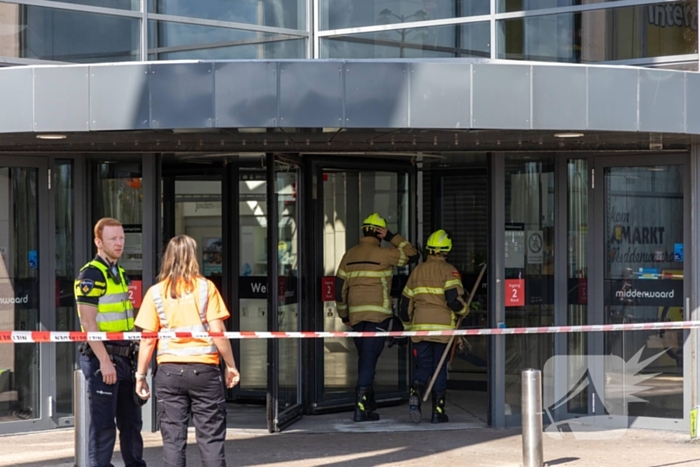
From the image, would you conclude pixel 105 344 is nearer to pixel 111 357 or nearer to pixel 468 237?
pixel 111 357

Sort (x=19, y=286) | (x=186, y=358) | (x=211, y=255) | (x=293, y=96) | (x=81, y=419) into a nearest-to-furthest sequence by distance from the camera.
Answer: (x=186, y=358)
(x=81, y=419)
(x=293, y=96)
(x=19, y=286)
(x=211, y=255)

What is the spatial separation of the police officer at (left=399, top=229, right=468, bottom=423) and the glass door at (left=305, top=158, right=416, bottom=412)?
3.05 ft

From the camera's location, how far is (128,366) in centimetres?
684

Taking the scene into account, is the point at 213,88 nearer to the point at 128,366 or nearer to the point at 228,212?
the point at 128,366

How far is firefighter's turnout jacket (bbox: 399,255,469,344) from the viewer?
9602mm

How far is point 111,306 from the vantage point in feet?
22.1

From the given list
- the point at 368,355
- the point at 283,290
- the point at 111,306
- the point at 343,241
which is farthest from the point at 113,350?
the point at 343,241

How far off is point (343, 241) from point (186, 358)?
472cm

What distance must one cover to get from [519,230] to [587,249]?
70 centimetres

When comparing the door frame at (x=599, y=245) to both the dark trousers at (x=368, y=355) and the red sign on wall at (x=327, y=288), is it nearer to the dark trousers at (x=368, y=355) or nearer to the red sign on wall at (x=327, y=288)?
the dark trousers at (x=368, y=355)

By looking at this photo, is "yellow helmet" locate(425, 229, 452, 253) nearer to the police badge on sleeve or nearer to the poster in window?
the poster in window

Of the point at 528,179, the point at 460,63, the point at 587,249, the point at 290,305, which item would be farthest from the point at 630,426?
the point at 460,63

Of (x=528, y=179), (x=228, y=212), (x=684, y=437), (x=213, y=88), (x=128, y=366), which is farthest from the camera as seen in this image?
(x=228, y=212)

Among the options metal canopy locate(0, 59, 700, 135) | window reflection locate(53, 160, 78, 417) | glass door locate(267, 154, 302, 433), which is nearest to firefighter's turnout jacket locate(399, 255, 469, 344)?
glass door locate(267, 154, 302, 433)
